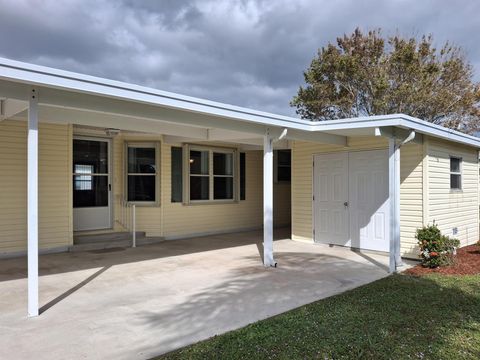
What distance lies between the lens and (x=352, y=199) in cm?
798

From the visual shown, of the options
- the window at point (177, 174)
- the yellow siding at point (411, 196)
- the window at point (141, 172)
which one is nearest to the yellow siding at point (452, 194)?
the yellow siding at point (411, 196)

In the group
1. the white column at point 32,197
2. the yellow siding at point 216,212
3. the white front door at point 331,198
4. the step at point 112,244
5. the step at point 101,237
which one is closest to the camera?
the white column at point 32,197

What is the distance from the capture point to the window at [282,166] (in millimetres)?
12656

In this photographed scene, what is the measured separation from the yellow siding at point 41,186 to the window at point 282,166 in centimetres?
699

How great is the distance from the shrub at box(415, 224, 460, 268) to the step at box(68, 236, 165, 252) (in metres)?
5.93

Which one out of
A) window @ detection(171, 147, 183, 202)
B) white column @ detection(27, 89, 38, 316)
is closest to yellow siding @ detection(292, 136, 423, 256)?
window @ detection(171, 147, 183, 202)

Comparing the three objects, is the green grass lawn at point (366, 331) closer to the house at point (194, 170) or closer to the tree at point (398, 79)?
the house at point (194, 170)

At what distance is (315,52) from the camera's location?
56.3 feet

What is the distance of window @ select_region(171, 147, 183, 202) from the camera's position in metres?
9.60

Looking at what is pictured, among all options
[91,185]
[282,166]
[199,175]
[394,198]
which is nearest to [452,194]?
[394,198]

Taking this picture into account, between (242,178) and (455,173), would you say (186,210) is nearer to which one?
(242,178)

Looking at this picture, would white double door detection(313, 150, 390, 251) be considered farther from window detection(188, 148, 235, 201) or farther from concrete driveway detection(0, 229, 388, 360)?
window detection(188, 148, 235, 201)

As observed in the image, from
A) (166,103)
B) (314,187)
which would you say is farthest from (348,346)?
(314,187)

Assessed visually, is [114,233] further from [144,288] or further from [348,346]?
[348,346]
